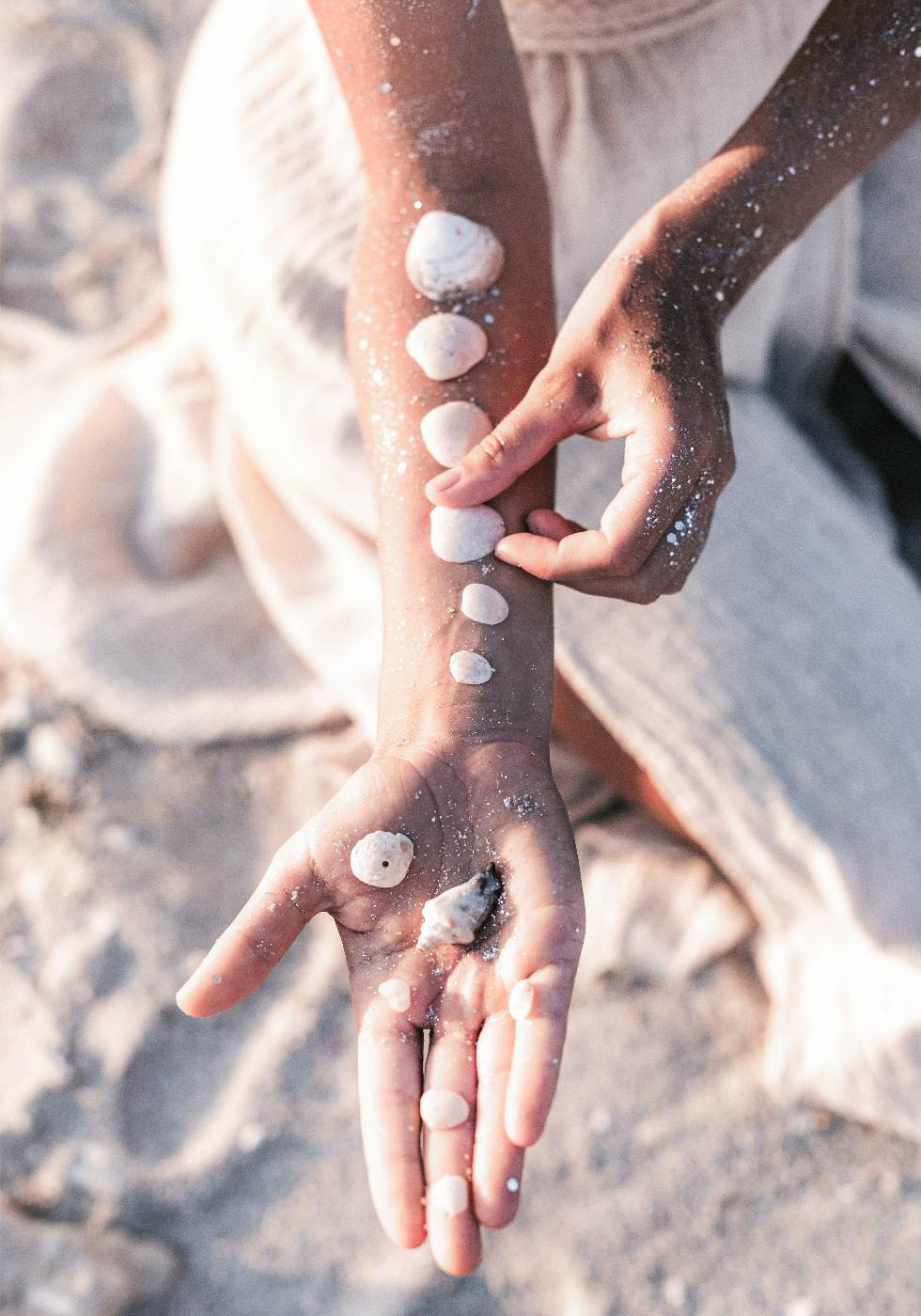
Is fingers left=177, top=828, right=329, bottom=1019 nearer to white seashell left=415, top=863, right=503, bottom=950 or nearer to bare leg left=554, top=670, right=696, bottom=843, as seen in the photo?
white seashell left=415, top=863, right=503, bottom=950

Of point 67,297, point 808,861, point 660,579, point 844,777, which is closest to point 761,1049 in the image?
point 808,861

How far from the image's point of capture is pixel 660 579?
1.12 metres

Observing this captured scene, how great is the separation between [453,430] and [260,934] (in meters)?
0.57

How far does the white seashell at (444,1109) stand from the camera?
39.8 inches

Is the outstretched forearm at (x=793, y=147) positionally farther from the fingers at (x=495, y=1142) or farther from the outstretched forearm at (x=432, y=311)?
the fingers at (x=495, y=1142)

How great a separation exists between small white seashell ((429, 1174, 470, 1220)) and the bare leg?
0.78m

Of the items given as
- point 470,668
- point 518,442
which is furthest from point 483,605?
point 518,442

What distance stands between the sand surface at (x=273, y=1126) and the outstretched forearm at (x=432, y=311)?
0.68 metres

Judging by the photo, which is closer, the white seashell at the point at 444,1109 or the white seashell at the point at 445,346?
the white seashell at the point at 444,1109

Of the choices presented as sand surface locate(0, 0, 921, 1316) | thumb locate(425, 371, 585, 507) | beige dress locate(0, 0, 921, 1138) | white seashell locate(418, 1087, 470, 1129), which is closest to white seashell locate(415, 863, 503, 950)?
white seashell locate(418, 1087, 470, 1129)

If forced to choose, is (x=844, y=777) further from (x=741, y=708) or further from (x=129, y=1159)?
(x=129, y=1159)

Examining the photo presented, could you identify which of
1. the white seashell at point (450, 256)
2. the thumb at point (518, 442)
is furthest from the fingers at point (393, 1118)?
the white seashell at point (450, 256)

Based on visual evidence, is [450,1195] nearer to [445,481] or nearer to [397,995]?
[397,995]

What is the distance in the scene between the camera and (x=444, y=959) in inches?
42.4
